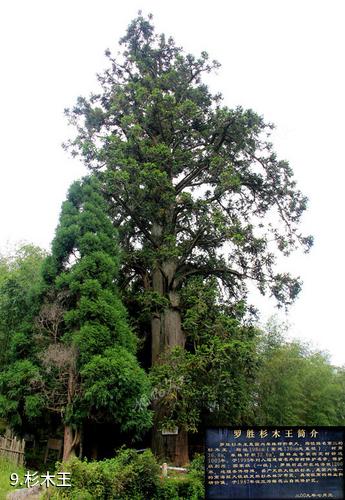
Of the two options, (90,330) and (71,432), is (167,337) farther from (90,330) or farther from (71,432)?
(71,432)

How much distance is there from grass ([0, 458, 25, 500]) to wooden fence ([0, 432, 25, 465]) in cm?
15

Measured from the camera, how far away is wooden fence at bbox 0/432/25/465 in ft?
36.3

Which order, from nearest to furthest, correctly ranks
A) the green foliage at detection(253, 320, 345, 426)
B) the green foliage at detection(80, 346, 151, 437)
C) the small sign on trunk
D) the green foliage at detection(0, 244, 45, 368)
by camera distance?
1. the green foliage at detection(80, 346, 151, 437)
2. the green foliage at detection(0, 244, 45, 368)
3. the small sign on trunk
4. the green foliage at detection(253, 320, 345, 426)

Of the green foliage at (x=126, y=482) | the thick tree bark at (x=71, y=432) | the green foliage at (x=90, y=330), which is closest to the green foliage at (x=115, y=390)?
the green foliage at (x=90, y=330)

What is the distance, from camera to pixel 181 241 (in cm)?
1628

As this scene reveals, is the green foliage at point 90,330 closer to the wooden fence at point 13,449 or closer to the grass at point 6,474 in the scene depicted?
the wooden fence at point 13,449

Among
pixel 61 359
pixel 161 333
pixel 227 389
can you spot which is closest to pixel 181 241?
pixel 161 333

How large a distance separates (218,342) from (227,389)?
1222mm

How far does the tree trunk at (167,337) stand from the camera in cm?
1302

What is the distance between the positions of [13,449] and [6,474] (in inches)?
58.3

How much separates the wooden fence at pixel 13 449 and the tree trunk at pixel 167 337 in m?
3.51

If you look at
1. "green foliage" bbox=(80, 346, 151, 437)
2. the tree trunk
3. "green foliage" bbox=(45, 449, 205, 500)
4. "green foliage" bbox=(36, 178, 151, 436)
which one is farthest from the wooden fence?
"green foliage" bbox=(45, 449, 205, 500)

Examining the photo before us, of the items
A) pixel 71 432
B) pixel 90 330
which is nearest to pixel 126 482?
pixel 71 432

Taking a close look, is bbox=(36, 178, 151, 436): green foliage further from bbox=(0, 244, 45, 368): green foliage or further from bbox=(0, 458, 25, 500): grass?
bbox=(0, 458, 25, 500): grass
